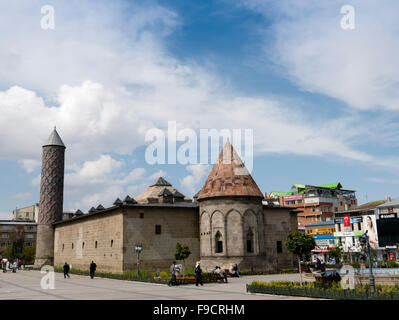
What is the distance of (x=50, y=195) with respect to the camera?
167ft

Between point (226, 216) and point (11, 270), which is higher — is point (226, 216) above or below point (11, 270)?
above

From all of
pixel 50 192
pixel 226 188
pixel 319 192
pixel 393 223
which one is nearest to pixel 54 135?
pixel 50 192

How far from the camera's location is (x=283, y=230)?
128 feet

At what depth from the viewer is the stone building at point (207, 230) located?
33062mm

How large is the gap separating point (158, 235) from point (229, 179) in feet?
26.9

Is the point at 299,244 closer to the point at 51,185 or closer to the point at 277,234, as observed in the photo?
the point at 277,234

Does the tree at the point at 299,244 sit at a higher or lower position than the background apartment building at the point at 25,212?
lower

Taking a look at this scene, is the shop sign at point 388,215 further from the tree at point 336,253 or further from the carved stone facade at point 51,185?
the carved stone facade at point 51,185

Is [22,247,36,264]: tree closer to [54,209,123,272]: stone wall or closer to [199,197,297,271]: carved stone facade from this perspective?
[54,209,123,272]: stone wall

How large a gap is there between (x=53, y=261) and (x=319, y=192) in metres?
63.5

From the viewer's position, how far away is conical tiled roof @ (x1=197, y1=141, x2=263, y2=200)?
34031 mm

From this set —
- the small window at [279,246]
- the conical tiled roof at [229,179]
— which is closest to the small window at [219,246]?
the conical tiled roof at [229,179]
